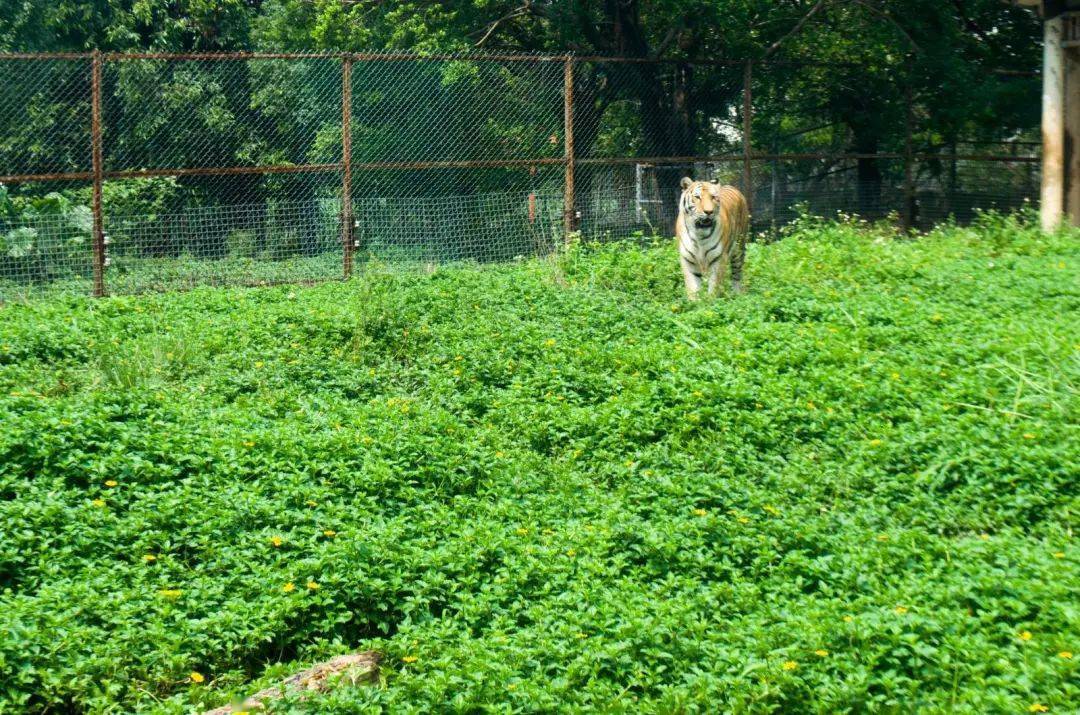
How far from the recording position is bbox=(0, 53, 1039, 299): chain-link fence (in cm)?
1293

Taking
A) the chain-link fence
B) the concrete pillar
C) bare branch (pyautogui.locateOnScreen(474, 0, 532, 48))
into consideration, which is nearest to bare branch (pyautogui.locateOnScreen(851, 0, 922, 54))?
the chain-link fence

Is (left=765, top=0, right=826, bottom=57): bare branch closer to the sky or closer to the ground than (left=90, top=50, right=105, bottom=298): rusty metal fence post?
closer to the sky

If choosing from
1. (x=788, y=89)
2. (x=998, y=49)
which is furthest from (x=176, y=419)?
(x=998, y=49)

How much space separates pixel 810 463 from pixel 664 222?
28.9ft

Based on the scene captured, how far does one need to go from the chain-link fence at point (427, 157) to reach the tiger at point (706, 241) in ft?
7.66

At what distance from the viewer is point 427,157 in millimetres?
15500

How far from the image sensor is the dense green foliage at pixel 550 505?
164 inches

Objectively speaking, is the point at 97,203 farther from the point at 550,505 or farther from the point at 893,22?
the point at 893,22

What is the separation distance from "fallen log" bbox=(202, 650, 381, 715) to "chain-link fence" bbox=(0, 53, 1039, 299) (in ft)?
26.0

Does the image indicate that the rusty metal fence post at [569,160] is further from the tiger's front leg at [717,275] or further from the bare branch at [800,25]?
the bare branch at [800,25]

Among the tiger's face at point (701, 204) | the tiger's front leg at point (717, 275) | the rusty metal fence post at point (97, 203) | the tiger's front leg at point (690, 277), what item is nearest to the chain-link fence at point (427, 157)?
the rusty metal fence post at point (97, 203)

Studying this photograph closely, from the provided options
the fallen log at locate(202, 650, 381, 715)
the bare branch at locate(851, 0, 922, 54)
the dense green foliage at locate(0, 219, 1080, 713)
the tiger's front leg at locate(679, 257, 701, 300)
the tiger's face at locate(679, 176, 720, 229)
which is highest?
the bare branch at locate(851, 0, 922, 54)

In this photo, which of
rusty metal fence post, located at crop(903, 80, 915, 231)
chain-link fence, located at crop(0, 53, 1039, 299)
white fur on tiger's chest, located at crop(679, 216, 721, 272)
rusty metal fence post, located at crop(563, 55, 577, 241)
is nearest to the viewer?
white fur on tiger's chest, located at crop(679, 216, 721, 272)

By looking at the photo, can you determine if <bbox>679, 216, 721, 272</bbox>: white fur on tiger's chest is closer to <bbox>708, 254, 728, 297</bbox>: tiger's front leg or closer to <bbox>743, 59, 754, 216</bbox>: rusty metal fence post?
<bbox>708, 254, 728, 297</bbox>: tiger's front leg
